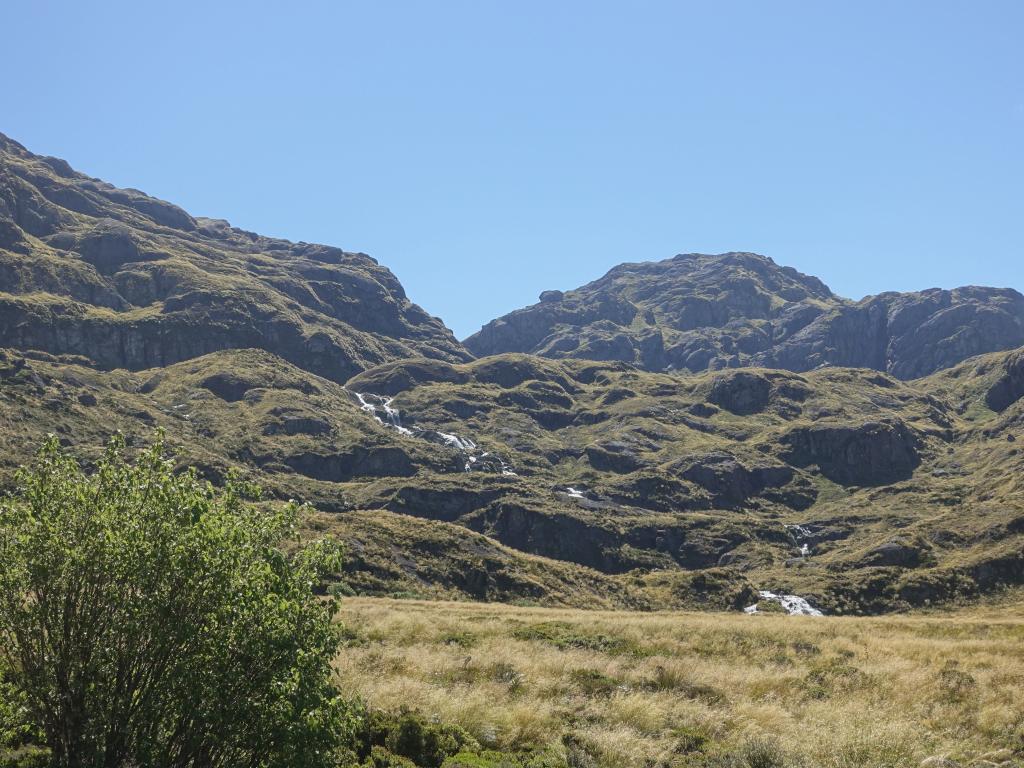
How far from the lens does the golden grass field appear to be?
16.0 meters

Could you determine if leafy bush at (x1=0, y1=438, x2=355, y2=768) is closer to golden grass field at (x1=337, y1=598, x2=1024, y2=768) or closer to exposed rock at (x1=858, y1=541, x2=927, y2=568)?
golden grass field at (x1=337, y1=598, x2=1024, y2=768)

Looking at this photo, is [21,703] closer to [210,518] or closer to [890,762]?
[210,518]

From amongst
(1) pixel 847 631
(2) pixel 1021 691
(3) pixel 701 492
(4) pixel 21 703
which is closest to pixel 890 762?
(2) pixel 1021 691

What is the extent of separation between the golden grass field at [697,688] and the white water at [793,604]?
7081cm

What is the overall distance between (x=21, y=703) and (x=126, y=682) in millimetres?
1615

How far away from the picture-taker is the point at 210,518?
37.1ft

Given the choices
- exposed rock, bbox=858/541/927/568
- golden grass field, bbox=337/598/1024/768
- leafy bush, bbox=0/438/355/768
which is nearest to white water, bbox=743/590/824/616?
exposed rock, bbox=858/541/927/568

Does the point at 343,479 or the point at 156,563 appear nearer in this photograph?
the point at 156,563

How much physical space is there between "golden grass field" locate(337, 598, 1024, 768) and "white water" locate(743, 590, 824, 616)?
232ft

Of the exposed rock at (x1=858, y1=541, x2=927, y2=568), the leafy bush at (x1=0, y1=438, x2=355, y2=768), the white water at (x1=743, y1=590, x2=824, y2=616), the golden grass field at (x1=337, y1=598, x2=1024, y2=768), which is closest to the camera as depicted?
the leafy bush at (x1=0, y1=438, x2=355, y2=768)

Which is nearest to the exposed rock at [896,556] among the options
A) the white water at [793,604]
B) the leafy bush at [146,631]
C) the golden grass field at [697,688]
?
the white water at [793,604]

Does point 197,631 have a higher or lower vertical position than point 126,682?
higher

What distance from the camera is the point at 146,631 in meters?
11.1

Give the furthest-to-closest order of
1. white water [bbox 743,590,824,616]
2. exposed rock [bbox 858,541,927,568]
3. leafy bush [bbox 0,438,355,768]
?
exposed rock [bbox 858,541,927,568]
white water [bbox 743,590,824,616]
leafy bush [bbox 0,438,355,768]
